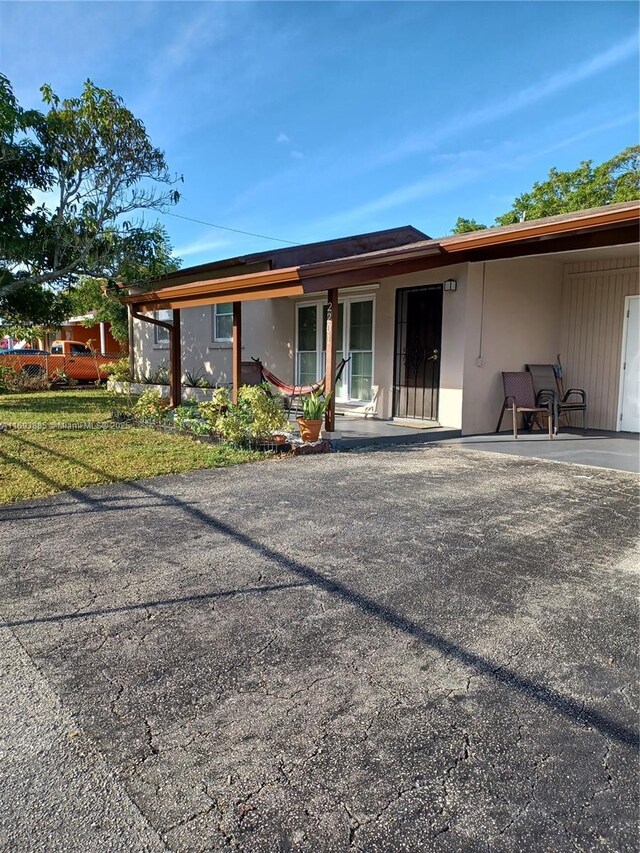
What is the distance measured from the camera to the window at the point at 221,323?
12961 millimetres

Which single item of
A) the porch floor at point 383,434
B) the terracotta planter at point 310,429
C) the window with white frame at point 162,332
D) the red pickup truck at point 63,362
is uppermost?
the window with white frame at point 162,332

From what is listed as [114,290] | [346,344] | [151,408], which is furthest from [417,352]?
[114,290]

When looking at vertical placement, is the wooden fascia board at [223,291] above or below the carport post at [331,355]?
above

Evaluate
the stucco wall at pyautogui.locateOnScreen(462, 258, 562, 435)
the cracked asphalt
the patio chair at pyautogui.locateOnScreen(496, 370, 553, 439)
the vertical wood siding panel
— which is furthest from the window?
the cracked asphalt

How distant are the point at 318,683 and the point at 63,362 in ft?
60.5

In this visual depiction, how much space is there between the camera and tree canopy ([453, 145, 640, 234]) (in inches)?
914

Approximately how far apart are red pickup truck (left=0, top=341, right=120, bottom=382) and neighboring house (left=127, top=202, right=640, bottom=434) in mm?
8238

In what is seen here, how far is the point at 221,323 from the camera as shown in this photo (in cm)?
1315

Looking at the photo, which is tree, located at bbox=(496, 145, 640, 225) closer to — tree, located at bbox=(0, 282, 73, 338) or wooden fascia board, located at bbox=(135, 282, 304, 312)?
wooden fascia board, located at bbox=(135, 282, 304, 312)

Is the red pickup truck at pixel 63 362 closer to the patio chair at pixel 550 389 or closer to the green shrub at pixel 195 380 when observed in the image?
the green shrub at pixel 195 380

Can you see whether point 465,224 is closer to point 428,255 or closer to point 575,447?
point 428,255

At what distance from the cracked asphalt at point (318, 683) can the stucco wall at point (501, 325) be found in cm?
443

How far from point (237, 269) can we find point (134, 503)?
875 cm

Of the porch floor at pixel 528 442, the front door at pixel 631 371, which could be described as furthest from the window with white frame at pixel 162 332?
the front door at pixel 631 371
